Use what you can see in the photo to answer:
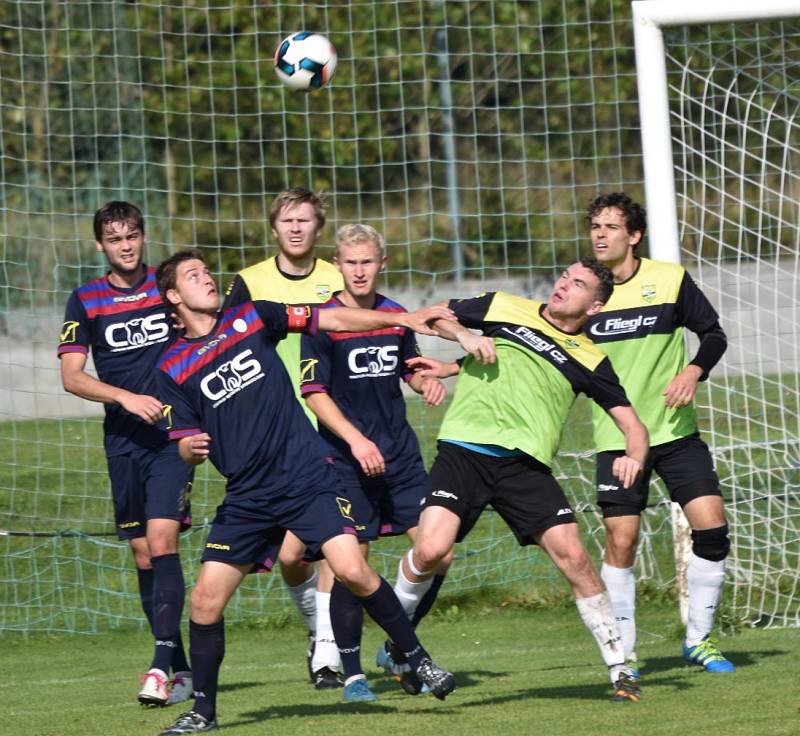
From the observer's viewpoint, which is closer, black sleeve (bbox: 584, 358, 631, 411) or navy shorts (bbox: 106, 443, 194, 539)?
black sleeve (bbox: 584, 358, 631, 411)

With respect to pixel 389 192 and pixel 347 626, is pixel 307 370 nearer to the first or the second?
pixel 347 626

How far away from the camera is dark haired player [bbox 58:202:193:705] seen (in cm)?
705

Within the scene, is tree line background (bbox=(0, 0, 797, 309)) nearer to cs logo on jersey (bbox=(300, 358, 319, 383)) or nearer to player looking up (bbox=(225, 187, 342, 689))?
player looking up (bbox=(225, 187, 342, 689))

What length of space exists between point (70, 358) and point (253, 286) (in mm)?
955

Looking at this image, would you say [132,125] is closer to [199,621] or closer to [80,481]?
[80,481]

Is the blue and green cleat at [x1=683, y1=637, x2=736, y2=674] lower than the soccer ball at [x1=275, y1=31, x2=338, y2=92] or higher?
lower

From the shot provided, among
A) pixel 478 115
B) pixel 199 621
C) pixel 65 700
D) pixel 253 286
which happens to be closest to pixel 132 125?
pixel 478 115

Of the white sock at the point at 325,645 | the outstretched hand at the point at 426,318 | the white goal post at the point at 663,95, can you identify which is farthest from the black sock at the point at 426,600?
the white goal post at the point at 663,95

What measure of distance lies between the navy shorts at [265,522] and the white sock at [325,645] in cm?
125

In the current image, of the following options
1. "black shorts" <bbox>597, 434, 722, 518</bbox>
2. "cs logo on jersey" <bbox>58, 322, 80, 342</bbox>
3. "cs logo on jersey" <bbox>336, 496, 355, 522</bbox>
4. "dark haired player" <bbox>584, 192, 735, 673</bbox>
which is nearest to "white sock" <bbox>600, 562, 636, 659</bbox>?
"dark haired player" <bbox>584, 192, 735, 673</bbox>

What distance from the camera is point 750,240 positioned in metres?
9.27

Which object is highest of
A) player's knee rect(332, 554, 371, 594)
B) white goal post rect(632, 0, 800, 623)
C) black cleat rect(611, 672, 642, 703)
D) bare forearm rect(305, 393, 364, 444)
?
white goal post rect(632, 0, 800, 623)

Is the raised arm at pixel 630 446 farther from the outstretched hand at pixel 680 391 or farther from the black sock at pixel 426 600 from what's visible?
the black sock at pixel 426 600

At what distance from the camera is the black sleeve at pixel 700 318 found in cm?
708
